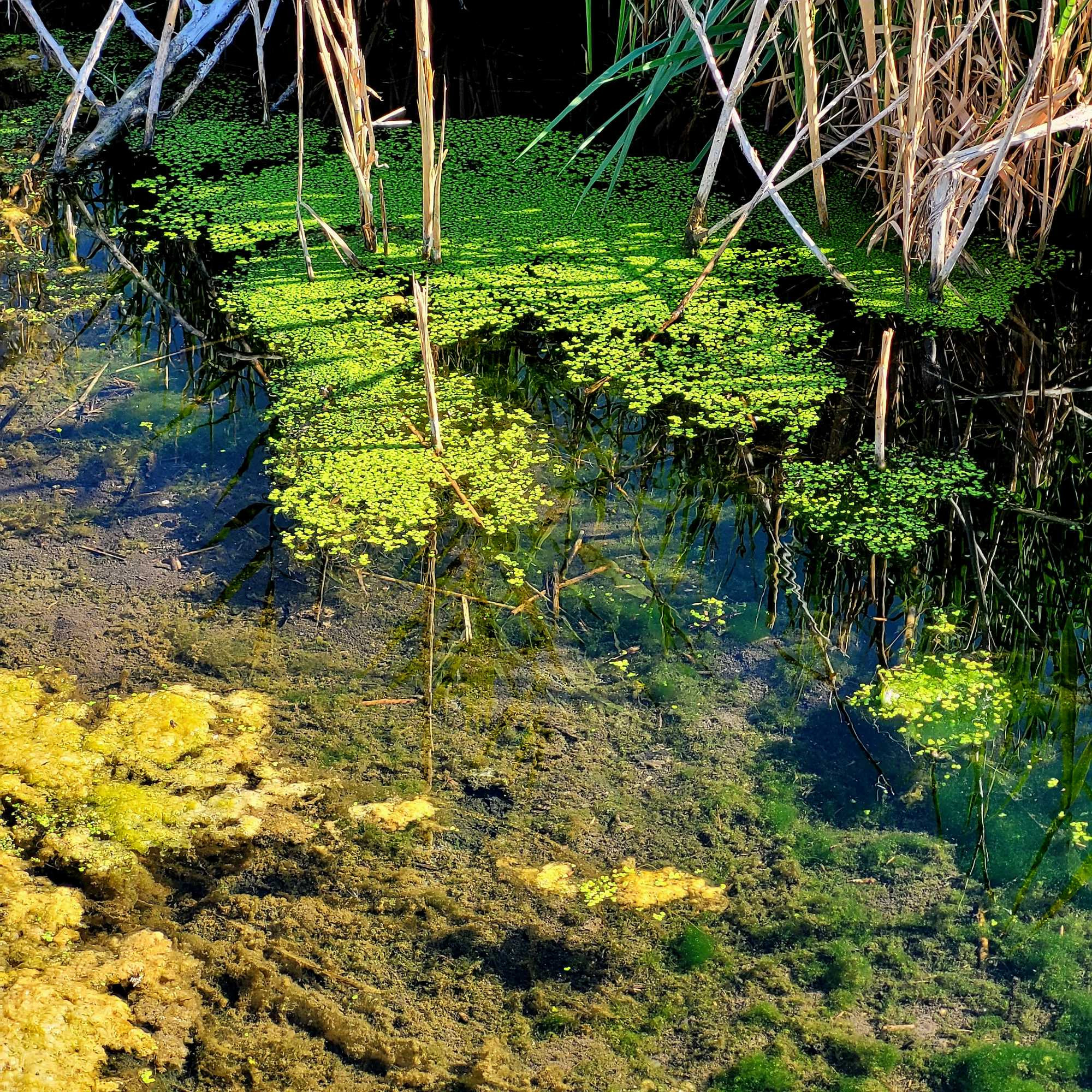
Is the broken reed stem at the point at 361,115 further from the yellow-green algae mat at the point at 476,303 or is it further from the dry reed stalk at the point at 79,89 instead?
the dry reed stalk at the point at 79,89

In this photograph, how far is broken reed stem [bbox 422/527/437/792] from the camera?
175 cm

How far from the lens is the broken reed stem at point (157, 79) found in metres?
3.05

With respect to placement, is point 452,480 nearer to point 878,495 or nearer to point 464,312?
point 464,312

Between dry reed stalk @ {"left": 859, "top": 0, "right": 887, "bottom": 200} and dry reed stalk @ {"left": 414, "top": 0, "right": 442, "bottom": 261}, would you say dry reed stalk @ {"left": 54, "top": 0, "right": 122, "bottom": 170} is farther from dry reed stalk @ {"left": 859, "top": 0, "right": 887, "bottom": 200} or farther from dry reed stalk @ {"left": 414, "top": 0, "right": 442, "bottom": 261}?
dry reed stalk @ {"left": 859, "top": 0, "right": 887, "bottom": 200}

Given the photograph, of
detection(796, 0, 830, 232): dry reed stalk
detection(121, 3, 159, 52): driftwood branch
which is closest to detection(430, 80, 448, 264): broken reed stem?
detection(796, 0, 830, 232): dry reed stalk

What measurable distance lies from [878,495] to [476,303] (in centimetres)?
107

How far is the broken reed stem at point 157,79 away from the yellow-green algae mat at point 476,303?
0.14 feet

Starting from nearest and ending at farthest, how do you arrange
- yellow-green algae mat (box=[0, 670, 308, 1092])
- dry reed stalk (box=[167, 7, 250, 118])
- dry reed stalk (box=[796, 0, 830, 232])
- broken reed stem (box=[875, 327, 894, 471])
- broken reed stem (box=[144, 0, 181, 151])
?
yellow-green algae mat (box=[0, 670, 308, 1092])
broken reed stem (box=[875, 327, 894, 471])
dry reed stalk (box=[796, 0, 830, 232])
broken reed stem (box=[144, 0, 181, 151])
dry reed stalk (box=[167, 7, 250, 118])

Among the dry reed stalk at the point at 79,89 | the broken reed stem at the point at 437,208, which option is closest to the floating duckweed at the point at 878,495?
the broken reed stem at the point at 437,208

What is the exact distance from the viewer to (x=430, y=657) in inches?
75.6

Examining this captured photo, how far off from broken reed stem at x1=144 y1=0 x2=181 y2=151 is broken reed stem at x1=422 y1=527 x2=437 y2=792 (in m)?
1.79

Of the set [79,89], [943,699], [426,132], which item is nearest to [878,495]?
[943,699]

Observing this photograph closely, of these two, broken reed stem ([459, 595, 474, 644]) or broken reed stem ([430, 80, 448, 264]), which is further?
broken reed stem ([430, 80, 448, 264])

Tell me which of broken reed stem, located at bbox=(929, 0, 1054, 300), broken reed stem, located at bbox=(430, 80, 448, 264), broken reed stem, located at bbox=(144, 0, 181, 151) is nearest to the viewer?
broken reed stem, located at bbox=(929, 0, 1054, 300)
